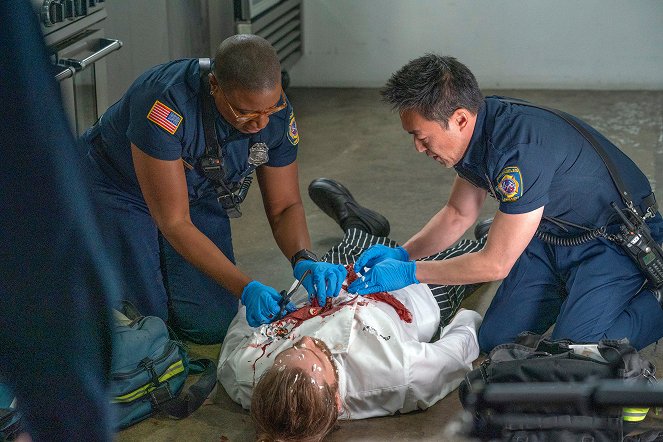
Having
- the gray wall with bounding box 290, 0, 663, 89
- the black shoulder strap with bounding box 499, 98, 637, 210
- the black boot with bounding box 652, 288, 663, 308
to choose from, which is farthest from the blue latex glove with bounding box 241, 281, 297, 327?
the gray wall with bounding box 290, 0, 663, 89

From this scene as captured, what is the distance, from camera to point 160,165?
2.71m

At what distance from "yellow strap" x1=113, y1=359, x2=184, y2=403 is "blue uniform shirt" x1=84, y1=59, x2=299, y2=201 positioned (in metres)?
0.59

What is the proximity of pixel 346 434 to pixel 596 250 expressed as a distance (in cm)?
99

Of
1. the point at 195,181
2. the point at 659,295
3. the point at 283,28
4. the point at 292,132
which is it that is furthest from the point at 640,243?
the point at 283,28

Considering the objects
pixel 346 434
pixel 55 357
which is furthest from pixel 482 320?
pixel 55 357

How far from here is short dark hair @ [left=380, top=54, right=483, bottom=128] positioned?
2.44 meters

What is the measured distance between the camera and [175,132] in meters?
2.73

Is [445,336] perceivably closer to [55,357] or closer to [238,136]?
[238,136]

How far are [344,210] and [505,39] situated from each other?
2764mm

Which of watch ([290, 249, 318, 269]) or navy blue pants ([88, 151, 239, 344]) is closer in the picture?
watch ([290, 249, 318, 269])

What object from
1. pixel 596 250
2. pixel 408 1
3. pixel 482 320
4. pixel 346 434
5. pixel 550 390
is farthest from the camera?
pixel 408 1

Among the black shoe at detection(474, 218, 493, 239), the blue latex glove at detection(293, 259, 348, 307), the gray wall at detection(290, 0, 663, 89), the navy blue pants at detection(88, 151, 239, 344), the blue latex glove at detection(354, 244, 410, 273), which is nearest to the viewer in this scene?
the blue latex glove at detection(293, 259, 348, 307)

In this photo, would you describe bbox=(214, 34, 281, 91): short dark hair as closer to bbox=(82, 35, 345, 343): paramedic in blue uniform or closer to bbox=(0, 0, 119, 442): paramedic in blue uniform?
bbox=(82, 35, 345, 343): paramedic in blue uniform

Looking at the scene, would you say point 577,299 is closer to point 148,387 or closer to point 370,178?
point 148,387
